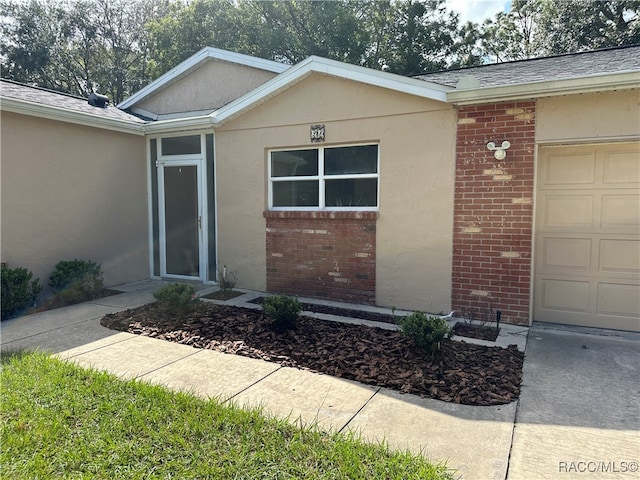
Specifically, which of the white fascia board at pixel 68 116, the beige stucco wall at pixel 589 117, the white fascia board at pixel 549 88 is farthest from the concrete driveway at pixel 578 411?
the white fascia board at pixel 68 116

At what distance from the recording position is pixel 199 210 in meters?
8.41

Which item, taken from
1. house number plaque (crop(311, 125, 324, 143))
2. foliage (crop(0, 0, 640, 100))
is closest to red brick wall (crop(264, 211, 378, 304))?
house number plaque (crop(311, 125, 324, 143))

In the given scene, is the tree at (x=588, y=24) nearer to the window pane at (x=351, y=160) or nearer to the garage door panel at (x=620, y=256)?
the garage door panel at (x=620, y=256)

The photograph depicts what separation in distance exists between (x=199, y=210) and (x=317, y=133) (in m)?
3.04

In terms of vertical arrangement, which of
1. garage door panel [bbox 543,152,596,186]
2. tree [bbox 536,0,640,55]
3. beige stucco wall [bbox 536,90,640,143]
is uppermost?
tree [bbox 536,0,640,55]

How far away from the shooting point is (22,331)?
5422 mm

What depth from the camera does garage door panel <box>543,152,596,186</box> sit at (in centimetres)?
544

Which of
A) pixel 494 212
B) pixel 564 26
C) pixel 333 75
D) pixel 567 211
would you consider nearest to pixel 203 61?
pixel 333 75

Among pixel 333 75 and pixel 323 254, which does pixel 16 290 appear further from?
pixel 333 75

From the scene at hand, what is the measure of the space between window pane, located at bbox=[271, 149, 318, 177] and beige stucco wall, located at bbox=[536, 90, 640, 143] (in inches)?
136

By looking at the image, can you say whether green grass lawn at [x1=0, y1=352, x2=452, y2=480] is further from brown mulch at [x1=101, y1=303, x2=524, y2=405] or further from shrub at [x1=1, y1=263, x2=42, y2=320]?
shrub at [x1=1, y1=263, x2=42, y2=320]

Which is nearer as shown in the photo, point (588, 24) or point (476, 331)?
point (476, 331)

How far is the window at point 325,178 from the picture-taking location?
674cm

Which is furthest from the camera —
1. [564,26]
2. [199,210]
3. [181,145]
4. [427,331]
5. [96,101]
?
[564,26]
